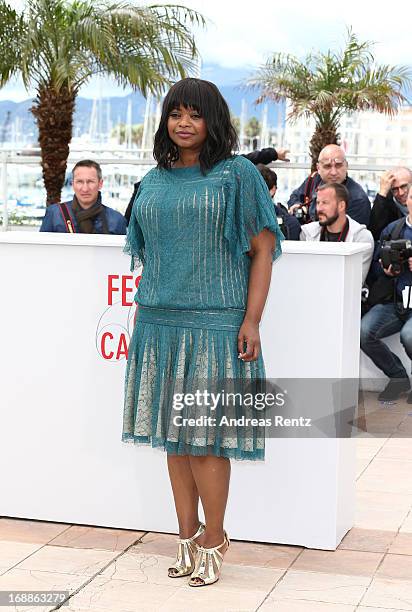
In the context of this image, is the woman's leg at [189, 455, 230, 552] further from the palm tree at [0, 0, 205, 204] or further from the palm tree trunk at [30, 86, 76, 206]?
the palm tree trunk at [30, 86, 76, 206]

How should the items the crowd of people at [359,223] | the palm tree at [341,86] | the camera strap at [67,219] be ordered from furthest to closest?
the palm tree at [341,86] → the crowd of people at [359,223] → the camera strap at [67,219]

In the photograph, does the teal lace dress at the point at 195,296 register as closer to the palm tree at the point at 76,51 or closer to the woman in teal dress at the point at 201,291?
the woman in teal dress at the point at 201,291

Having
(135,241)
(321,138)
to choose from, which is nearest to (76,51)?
(321,138)

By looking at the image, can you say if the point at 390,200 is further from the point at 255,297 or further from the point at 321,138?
the point at 321,138

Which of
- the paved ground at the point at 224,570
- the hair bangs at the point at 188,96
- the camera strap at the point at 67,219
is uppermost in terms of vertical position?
the hair bangs at the point at 188,96

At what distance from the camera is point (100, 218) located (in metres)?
6.62

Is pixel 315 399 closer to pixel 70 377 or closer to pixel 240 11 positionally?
pixel 70 377

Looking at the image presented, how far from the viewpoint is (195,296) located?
3709 millimetres

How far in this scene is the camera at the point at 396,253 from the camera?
7031 millimetres

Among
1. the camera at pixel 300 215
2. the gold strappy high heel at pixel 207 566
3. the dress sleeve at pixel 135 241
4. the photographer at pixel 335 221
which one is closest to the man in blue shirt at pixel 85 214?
the photographer at pixel 335 221

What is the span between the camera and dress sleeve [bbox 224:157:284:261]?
12.1 feet

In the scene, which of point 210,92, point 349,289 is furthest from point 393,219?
point 210,92

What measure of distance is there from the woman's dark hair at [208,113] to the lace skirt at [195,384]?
1.77ft

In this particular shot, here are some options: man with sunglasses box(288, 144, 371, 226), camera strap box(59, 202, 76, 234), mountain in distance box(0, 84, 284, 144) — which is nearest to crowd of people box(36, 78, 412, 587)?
camera strap box(59, 202, 76, 234)
